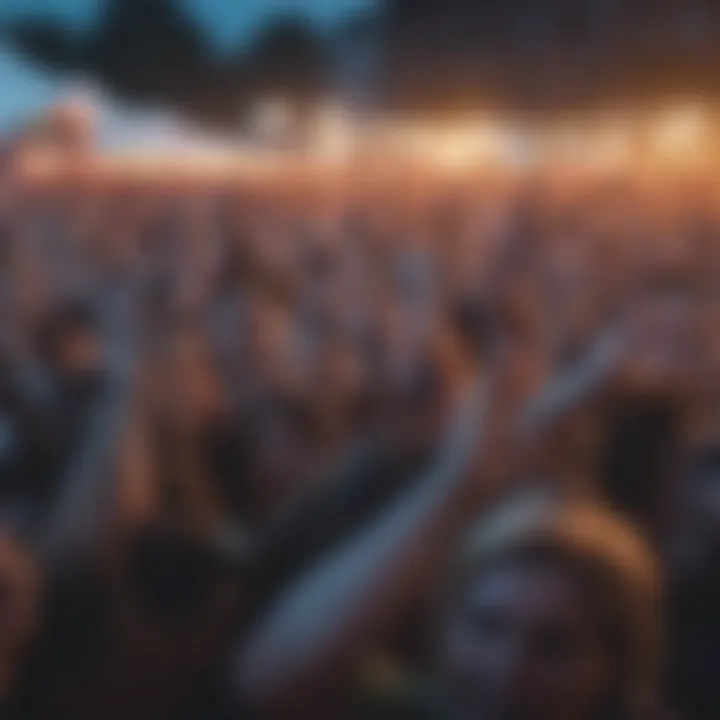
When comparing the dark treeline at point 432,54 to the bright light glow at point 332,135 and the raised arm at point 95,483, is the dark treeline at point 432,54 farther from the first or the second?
the raised arm at point 95,483

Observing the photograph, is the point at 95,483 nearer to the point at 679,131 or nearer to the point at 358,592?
the point at 358,592

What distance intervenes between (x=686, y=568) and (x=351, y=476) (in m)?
0.22

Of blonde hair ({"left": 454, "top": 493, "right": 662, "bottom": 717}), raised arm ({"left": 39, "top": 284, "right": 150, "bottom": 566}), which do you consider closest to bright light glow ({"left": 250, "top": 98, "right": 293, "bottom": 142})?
raised arm ({"left": 39, "top": 284, "right": 150, "bottom": 566})

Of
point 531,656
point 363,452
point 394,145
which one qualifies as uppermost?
point 394,145

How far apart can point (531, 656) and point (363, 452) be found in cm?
17

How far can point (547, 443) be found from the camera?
0.95 meters

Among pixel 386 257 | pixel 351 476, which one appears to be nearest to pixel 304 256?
pixel 386 257

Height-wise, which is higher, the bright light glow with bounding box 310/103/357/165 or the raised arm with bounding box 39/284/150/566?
the bright light glow with bounding box 310/103/357/165

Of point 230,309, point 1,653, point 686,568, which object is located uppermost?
point 230,309

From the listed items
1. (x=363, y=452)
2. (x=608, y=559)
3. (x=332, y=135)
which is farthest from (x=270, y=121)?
(x=608, y=559)

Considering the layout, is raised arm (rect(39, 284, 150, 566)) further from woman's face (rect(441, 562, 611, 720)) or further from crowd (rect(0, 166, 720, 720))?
woman's face (rect(441, 562, 611, 720))

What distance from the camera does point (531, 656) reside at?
0.92m

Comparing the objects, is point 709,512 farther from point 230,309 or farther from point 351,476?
point 230,309

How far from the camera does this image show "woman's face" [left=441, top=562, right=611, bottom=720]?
92 centimetres
